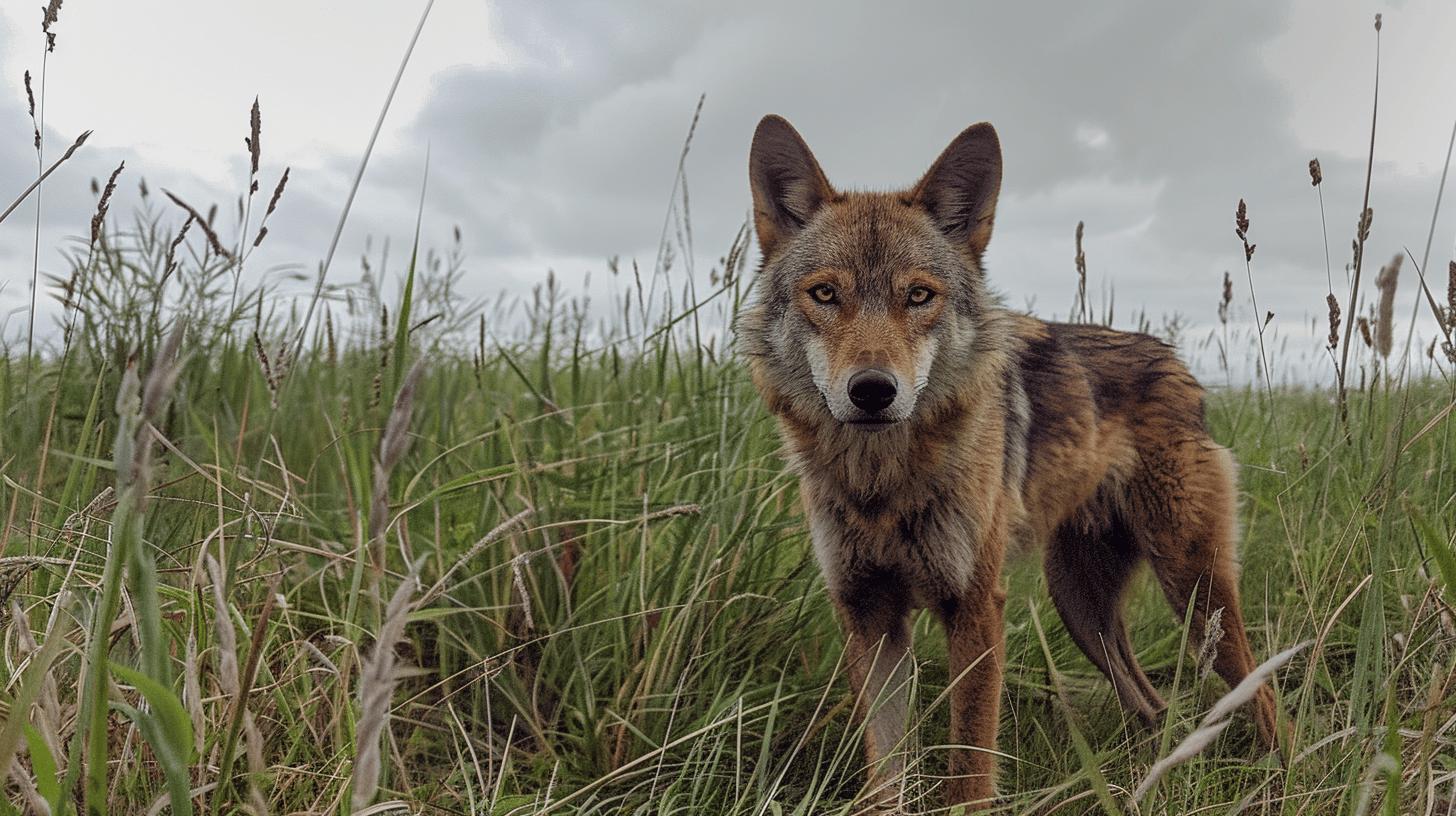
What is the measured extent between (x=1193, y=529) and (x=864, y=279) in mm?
1666

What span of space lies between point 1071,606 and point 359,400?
10.6 ft

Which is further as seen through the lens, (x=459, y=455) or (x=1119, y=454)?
(x=459, y=455)

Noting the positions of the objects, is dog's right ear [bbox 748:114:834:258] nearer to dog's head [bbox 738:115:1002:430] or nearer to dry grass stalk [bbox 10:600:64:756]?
dog's head [bbox 738:115:1002:430]

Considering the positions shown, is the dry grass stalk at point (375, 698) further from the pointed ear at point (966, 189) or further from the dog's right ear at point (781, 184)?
the pointed ear at point (966, 189)

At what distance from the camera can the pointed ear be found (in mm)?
2967

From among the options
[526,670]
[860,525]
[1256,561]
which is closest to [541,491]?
[526,670]

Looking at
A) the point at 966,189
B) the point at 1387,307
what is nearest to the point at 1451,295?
the point at 1387,307

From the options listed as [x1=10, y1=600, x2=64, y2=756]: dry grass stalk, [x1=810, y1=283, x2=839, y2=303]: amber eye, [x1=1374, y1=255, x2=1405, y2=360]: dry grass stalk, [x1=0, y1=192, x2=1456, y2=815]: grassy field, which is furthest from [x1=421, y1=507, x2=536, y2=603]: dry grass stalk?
[x1=1374, y1=255, x2=1405, y2=360]: dry grass stalk

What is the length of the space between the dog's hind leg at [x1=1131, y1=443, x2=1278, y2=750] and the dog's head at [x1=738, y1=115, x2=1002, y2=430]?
3.61 ft

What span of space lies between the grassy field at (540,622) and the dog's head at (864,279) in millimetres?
332

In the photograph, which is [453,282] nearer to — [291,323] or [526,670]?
[291,323]

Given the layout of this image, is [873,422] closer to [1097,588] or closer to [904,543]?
[904,543]

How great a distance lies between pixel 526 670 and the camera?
2896mm

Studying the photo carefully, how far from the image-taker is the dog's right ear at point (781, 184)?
9.93 ft
